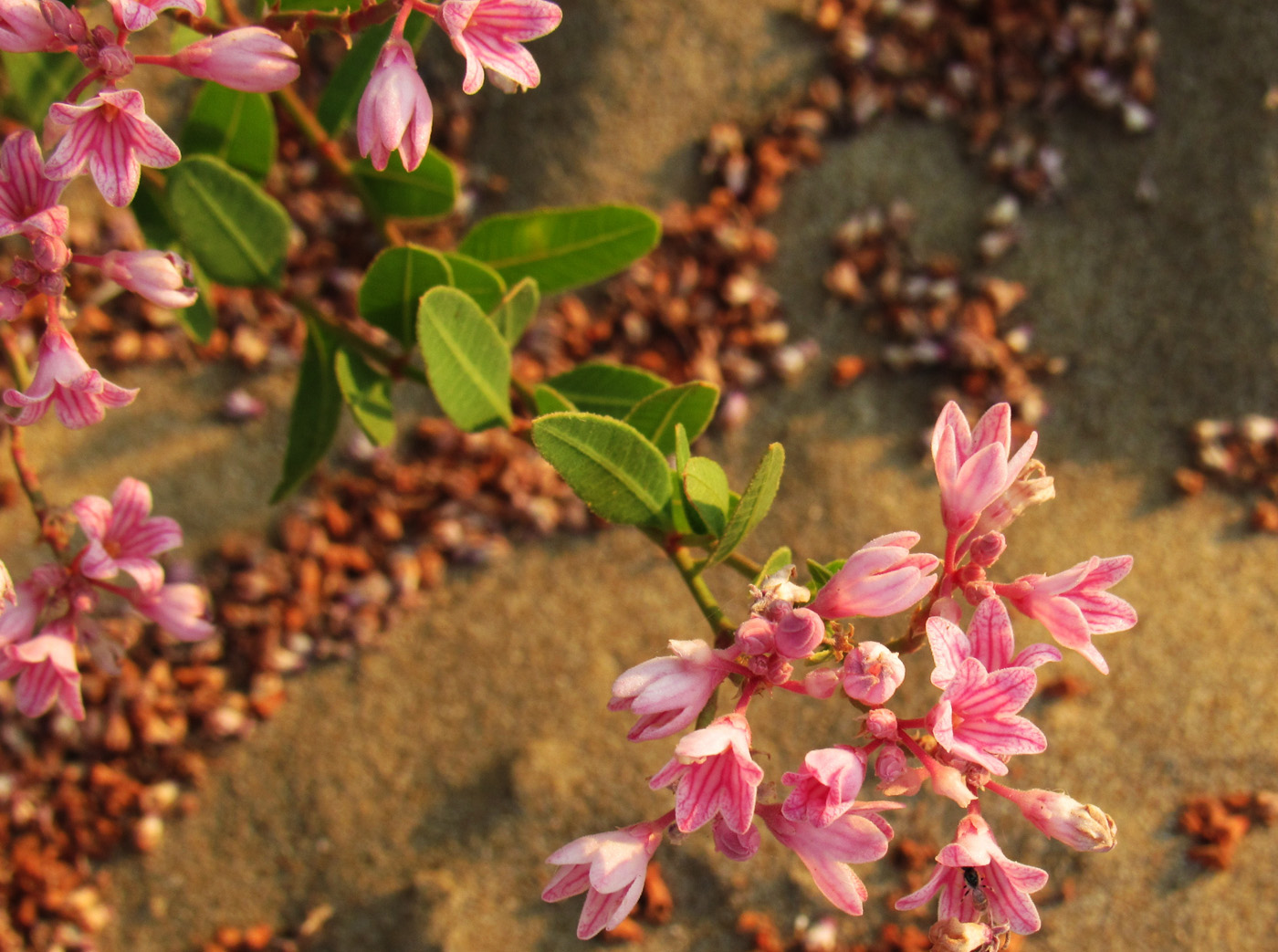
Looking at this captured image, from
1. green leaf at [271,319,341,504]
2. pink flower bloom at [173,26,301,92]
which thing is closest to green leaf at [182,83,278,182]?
green leaf at [271,319,341,504]


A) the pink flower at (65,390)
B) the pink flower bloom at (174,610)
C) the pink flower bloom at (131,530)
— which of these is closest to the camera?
the pink flower at (65,390)

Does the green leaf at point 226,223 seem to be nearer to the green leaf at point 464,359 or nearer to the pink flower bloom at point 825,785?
A: the green leaf at point 464,359

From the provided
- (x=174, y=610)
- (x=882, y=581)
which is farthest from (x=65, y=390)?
(x=882, y=581)

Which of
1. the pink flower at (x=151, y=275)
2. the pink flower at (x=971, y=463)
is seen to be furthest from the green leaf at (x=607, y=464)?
the pink flower at (x=151, y=275)

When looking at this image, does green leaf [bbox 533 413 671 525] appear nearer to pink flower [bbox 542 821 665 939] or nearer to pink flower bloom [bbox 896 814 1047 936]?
pink flower [bbox 542 821 665 939]

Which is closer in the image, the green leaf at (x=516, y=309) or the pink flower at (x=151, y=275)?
the pink flower at (x=151, y=275)

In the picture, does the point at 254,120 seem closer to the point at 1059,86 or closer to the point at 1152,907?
the point at 1059,86
